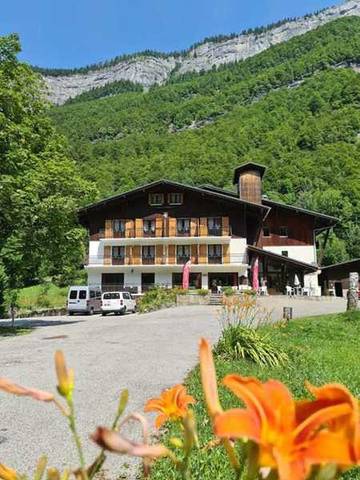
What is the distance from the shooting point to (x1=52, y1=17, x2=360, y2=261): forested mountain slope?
70.6 metres

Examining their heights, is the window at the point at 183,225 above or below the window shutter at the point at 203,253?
above

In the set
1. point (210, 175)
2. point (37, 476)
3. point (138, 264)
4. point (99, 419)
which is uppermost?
point (210, 175)

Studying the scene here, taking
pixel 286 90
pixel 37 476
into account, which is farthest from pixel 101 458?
pixel 286 90

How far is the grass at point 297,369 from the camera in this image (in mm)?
3883

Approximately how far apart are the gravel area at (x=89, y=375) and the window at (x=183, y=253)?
26.6 metres

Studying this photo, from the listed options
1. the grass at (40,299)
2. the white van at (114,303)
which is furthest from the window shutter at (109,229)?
the white van at (114,303)

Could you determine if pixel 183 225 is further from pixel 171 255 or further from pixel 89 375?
pixel 89 375

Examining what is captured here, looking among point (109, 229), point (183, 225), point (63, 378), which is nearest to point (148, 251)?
point (183, 225)

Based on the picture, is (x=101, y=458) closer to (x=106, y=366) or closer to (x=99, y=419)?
(x=99, y=419)

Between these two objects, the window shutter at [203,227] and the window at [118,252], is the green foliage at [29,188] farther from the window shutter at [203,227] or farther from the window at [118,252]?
the window at [118,252]

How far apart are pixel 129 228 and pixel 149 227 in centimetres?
184

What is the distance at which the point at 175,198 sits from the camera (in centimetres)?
4503

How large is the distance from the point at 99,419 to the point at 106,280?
40345 mm

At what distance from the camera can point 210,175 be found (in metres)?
71.3
